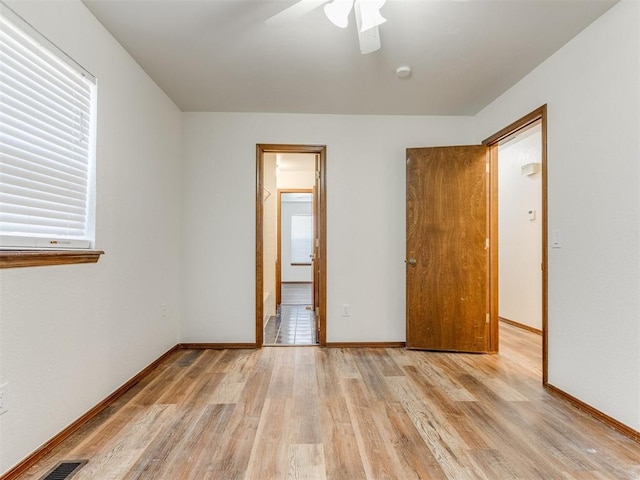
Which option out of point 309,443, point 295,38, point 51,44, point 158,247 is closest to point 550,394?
point 309,443

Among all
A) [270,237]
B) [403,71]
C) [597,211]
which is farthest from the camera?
[270,237]

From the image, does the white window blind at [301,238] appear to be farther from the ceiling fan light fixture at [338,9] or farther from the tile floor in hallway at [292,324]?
the ceiling fan light fixture at [338,9]

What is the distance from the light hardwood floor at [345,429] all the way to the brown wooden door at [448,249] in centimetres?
45

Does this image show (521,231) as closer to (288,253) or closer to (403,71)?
(403,71)

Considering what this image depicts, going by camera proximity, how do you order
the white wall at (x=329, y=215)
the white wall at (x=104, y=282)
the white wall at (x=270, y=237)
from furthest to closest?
the white wall at (x=270, y=237) < the white wall at (x=329, y=215) < the white wall at (x=104, y=282)

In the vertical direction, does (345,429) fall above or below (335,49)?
below

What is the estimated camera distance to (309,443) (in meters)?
1.71

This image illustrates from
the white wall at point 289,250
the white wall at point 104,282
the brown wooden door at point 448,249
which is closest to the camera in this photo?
the white wall at point 104,282

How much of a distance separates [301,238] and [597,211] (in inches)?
306

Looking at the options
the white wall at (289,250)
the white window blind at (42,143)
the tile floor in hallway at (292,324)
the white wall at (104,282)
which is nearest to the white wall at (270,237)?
the tile floor in hallway at (292,324)

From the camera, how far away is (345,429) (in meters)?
1.84

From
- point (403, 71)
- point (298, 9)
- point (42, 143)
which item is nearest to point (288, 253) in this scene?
point (403, 71)

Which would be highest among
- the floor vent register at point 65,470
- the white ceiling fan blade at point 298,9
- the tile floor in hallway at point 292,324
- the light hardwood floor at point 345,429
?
the white ceiling fan blade at point 298,9

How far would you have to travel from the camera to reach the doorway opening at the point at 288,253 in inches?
132
